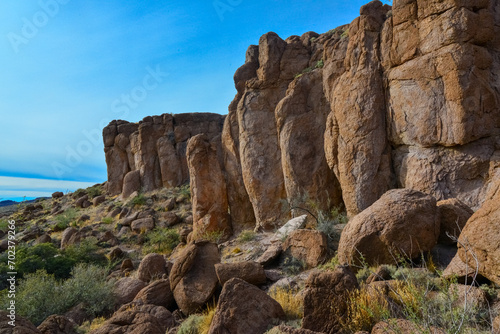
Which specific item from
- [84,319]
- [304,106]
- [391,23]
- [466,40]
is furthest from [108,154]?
[466,40]

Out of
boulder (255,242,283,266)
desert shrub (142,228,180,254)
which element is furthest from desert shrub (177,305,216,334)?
desert shrub (142,228,180,254)

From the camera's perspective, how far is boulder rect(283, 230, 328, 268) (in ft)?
30.6

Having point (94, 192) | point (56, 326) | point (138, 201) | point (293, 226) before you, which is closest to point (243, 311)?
point (56, 326)

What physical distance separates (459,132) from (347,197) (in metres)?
4.15

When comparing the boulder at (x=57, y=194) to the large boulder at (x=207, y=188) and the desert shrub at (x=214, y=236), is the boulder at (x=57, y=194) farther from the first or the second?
the desert shrub at (x=214, y=236)

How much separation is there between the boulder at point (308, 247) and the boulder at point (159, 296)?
3566 mm

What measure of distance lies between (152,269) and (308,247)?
5.30 meters

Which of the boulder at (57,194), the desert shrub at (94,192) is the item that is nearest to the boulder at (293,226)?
the desert shrub at (94,192)

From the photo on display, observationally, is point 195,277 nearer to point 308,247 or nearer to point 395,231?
point 308,247

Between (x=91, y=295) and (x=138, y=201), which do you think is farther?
(x=138, y=201)

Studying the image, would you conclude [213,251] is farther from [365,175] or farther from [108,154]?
[108,154]

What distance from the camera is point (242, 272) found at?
8062mm

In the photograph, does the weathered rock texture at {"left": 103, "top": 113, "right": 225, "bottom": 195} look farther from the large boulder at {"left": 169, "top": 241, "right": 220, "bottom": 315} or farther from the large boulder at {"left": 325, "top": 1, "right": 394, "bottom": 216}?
the large boulder at {"left": 169, "top": 241, "right": 220, "bottom": 315}

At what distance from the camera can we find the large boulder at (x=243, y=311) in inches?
220
